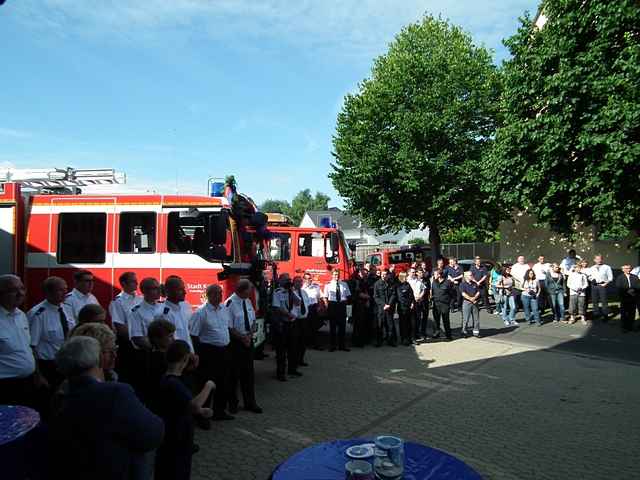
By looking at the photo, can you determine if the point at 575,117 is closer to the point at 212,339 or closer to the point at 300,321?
the point at 300,321

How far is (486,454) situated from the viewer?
189 inches

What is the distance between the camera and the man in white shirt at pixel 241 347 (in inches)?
236

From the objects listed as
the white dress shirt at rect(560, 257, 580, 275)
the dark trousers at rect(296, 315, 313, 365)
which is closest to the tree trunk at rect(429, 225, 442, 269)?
the white dress shirt at rect(560, 257, 580, 275)

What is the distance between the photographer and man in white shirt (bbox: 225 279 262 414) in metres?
6.00

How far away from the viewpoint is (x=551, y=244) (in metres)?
20.9

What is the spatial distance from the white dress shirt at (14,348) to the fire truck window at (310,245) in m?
7.95

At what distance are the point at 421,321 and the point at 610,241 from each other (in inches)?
444

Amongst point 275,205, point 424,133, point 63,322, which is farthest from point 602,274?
point 275,205

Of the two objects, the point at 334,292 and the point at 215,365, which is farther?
the point at 334,292

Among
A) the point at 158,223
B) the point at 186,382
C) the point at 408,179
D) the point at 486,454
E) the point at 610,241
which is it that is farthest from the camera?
the point at 408,179

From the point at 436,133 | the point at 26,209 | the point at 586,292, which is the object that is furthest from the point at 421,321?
the point at 436,133

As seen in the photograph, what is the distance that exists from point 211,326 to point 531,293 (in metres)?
10.6

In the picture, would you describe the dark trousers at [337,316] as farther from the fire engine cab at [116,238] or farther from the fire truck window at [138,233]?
the fire truck window at [138,233]

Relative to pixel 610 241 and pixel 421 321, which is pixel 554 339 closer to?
pixel 421 321
